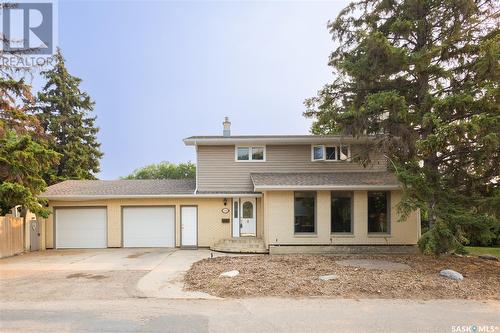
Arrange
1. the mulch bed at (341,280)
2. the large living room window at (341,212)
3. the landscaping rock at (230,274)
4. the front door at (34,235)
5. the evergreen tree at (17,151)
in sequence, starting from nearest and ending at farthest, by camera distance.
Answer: the mulch bed at (341,280)
the landscaping rock at (230,274)
the evergreen tree at (17,151)
the large living room window at (341,212)
the front door at (34,235)

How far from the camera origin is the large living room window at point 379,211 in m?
14.5

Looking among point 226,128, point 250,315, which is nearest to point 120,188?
point 226,128

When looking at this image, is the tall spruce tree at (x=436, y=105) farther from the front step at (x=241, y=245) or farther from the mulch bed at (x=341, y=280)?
the front step at (x=241, y=245)

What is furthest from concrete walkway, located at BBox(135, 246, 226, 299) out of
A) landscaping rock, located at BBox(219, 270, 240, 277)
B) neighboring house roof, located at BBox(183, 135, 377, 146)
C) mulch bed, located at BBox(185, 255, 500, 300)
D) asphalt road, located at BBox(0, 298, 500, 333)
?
neighboring house roof, located at BBox(183, 135, 377, 146)

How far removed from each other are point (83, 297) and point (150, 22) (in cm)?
1215

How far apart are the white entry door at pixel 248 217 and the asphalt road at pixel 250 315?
29.9 feet

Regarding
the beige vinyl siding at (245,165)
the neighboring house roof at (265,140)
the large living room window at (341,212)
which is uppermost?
the neighboring house roof at (265,140)

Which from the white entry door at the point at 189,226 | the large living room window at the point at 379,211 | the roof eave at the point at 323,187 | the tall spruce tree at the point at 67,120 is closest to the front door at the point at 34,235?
the white entry door at the point at 189,226

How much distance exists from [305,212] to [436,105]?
6.40 meters

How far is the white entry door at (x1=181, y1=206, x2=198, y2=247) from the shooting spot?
1662cm

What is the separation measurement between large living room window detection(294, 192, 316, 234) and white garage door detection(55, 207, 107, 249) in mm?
9286

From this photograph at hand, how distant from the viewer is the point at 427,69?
37.7ft

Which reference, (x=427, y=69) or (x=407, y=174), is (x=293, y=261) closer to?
(x=407, y=174)

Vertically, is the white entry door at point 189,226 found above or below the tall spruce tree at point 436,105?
below
